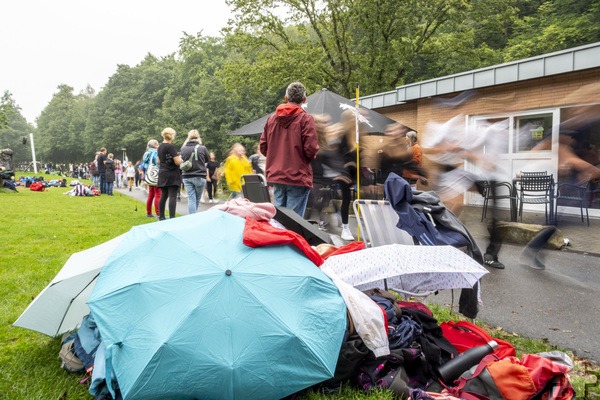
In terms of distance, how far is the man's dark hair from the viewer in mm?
5781

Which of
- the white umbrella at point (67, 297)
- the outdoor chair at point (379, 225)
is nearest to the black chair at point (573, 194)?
the outdoor chair at point (379, 225)

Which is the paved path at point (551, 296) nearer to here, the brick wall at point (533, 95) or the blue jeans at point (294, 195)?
the brick wall at point (533, 95)

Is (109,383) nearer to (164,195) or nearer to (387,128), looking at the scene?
(164,195)

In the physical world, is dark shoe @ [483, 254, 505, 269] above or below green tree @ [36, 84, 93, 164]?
below

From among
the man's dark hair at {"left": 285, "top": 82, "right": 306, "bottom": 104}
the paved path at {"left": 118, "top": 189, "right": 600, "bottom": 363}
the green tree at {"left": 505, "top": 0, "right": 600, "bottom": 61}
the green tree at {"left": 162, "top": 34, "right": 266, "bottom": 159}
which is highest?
the green tree at {"left": 505, "top": 0, "right": 600, "bottom": 61}

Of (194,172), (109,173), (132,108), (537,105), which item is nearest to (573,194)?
(537,105)

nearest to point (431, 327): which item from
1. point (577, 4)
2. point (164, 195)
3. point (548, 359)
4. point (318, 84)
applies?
point (548, 359)

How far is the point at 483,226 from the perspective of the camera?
265 inches

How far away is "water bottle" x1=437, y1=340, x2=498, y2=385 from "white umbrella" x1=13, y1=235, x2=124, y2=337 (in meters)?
2.28

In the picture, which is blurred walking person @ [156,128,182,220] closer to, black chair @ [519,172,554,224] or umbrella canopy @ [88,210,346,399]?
black chair @ [519,172,554,224]

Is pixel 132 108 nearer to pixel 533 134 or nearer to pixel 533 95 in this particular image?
pixel 533 95

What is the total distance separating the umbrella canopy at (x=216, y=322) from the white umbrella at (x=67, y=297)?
420 millimetres

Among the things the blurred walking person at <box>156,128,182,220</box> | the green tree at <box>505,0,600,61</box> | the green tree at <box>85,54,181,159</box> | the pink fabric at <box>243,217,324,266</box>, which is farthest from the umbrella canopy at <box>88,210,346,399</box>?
the green tree at <box>85,54,181,159</box>

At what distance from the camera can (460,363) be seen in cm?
277
